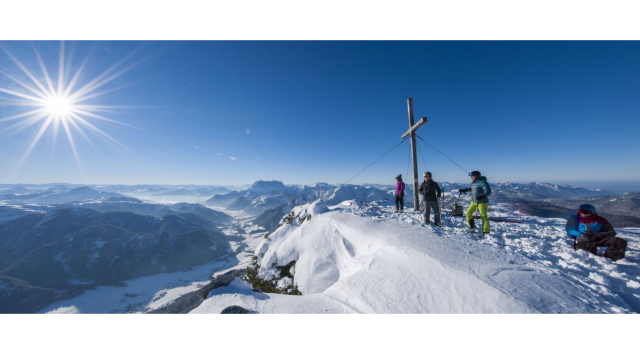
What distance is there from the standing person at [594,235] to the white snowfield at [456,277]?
319 millimetres

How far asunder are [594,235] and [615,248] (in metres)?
0.53

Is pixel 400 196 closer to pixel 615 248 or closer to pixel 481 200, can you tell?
pixel 481 200

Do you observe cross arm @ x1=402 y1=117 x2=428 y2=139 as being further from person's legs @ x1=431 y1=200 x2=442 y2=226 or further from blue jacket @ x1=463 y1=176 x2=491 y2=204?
person's legs @ x1=431 y1=200 x2=442 y2=226

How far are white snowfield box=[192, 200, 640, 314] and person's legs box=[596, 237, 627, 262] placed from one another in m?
0.21

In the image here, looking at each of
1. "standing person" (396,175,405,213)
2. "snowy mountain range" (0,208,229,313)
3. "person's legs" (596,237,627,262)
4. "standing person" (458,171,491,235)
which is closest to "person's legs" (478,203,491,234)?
"standing person" (458,171,491,235)

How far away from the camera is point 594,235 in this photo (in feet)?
19.3

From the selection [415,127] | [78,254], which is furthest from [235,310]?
[78,254]

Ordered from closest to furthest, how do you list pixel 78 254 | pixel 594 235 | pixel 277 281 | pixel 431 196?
pixel 594 235 < pixel 431 196 < pixel 277 281 < pixel 78 254

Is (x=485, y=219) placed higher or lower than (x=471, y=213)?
lower
